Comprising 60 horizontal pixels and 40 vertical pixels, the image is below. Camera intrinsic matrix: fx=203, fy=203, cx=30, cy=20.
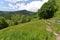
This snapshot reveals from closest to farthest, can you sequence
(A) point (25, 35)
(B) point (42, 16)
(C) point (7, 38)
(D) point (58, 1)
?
1. (C) point (7, 38)
2. (A) point (25, 35)
3. (B) point (42, 16)
4. (D) point (58, 1)

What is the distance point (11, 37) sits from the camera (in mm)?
10039

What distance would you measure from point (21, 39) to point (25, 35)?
0.69 metres

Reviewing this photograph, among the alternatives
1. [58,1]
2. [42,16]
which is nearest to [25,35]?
[42,16]

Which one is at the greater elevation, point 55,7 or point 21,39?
point 21,39

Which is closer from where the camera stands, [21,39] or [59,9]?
[21,39]

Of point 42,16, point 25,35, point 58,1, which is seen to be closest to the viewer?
point 25,35

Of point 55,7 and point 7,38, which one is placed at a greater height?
point 7,38

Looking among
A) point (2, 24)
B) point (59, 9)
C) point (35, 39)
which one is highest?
point (35, 39)

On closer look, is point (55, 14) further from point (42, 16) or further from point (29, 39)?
point (29, 39)

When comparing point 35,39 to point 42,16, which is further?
point 42,16

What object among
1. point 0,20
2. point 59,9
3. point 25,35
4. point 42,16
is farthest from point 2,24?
point 25,35

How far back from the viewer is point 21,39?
9859 millimetres

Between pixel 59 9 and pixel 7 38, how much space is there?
386 feet

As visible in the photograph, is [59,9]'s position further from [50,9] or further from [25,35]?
[25,35]
